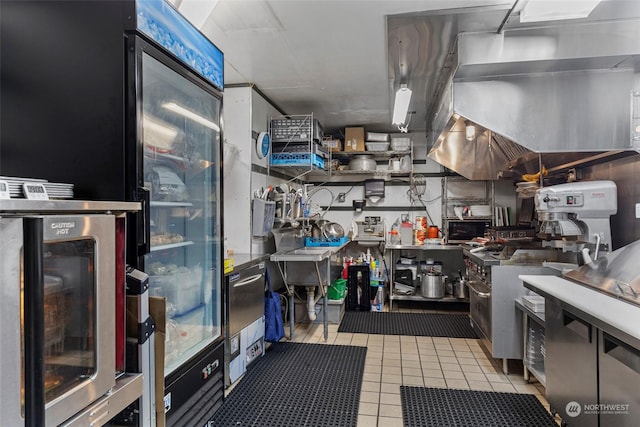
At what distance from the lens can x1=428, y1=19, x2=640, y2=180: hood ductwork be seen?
7.78 ft

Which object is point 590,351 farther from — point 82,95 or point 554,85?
point 82,95

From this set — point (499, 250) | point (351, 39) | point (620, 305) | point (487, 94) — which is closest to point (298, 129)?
point (351, 39)

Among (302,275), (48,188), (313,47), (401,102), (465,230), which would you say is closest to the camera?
(48,188)

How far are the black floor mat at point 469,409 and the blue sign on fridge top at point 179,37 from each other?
2459 mm

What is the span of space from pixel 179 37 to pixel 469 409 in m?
2.86

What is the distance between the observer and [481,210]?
16.9 feet

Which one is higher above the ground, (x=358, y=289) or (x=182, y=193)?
(x=182, y=193)

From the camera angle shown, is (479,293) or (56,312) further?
(479,293)

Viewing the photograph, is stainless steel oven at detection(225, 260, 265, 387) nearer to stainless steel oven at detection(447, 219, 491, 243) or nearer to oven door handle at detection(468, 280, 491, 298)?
oven door handle at detection(468, 280, 491, 298)

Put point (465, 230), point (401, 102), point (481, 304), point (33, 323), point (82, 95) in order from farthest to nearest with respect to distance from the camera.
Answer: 1. point (465, 230)
2. point (481, 304)
3. point (401, 102)
4. point (82, 95)
5. point (33, 323)

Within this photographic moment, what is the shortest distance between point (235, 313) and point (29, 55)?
200 centimetres

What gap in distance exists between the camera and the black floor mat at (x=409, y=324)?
3.98 m

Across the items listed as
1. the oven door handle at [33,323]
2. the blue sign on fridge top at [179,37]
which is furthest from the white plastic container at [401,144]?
the oven door handle at [33,323]

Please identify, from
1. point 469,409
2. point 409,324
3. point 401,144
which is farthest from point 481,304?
point 401,144
